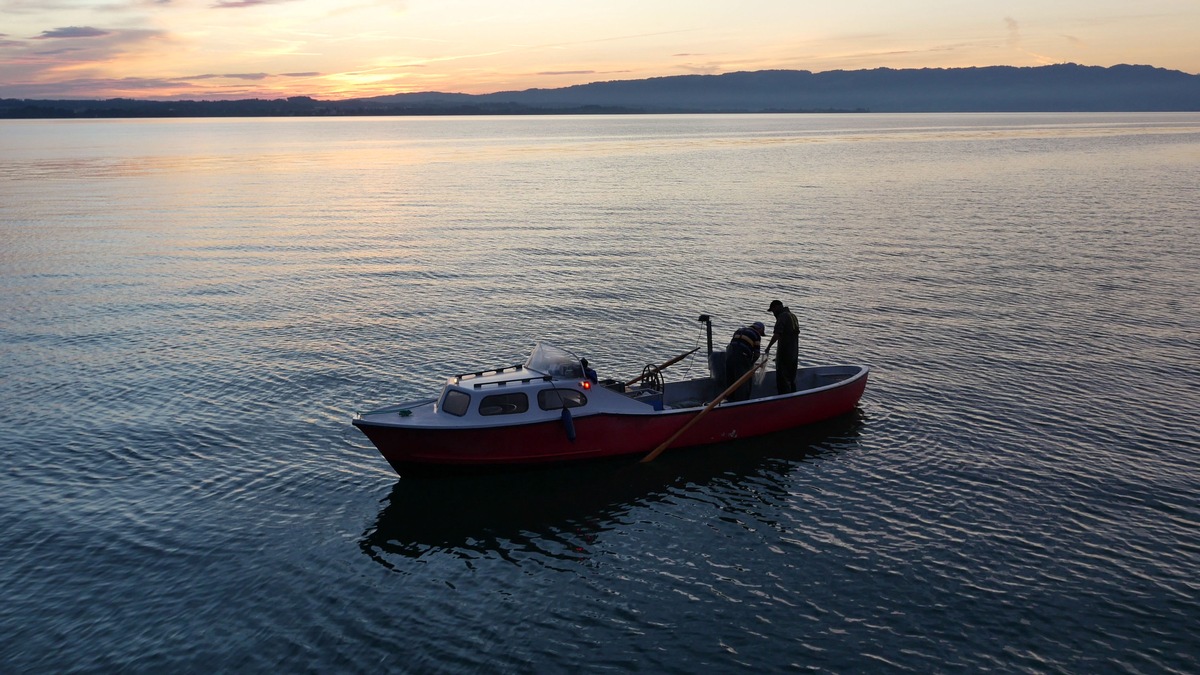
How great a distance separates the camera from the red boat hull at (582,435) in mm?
22484

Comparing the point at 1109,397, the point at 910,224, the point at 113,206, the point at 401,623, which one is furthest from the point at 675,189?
the point at 401,623

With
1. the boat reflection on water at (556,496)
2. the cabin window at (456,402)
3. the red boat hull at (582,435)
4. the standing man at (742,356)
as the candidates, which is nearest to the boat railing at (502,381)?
the cabin window at (456,402)

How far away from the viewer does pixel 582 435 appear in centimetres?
2339

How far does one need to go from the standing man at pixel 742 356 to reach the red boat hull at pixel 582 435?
1153 mm

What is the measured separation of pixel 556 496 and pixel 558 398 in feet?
8.32

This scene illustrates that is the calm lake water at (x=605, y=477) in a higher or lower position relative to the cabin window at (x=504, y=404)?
lower

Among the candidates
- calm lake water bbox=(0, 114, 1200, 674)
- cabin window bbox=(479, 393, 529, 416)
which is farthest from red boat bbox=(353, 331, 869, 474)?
calm lake water bbox=(0, 114, 1200, 674)

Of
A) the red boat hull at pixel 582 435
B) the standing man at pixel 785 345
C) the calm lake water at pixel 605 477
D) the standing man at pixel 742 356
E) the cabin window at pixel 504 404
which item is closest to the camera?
the calm lake water at pixel 605 477

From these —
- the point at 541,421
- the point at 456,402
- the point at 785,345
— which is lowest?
the point at 541,421

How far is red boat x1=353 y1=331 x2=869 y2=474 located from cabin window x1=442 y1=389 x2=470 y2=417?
26 mm

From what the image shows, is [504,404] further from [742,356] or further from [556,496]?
[742,356]

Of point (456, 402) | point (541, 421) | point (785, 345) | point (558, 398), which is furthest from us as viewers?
point (785, 345)

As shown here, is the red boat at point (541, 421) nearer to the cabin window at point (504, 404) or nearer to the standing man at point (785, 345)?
the cabin window at point (504, 404)

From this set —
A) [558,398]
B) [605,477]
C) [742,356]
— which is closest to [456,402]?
[558,398]
